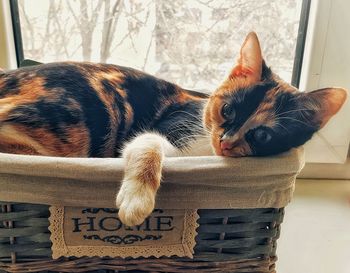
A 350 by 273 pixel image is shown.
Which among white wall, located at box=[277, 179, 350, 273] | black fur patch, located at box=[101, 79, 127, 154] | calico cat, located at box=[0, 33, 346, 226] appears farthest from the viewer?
white wall, located at box=[277, 179, 350, 273]

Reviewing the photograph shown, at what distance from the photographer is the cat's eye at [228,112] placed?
803 millimetres

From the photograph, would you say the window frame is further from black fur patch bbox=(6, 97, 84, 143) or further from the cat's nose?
black fur patch bbox=(6, 97, 84, 143)

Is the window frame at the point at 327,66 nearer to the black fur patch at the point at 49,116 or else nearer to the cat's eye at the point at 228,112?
the cat's eye at the point at 228,112

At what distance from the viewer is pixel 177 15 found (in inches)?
49.3

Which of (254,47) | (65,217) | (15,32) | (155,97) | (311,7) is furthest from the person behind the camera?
(15,32)

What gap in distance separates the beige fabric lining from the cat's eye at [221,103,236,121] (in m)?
0.16

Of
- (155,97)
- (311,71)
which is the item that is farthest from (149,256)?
(311,71)

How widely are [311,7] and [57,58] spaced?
79 centimetres

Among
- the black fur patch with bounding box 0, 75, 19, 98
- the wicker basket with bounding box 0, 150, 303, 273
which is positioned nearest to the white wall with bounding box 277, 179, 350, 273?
the wicker basket with bounding box 0, 150, 303, 273

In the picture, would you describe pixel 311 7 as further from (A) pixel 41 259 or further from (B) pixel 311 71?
(A) pixel 41 259

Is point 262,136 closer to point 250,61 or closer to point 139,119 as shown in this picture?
point 250,61

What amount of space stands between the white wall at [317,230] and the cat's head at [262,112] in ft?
1.18

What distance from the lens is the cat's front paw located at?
0.61 metres

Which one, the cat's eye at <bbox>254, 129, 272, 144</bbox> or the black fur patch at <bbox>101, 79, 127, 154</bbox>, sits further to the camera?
the black fur patch at <bbox>101, 79, 127, 154</bbox>
